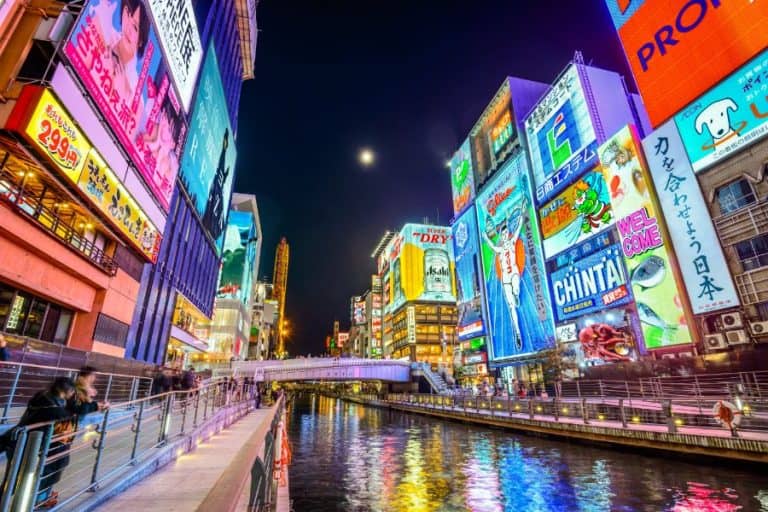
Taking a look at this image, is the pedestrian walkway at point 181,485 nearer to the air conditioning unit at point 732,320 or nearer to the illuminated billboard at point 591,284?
the air conditioning unit at point 732,320

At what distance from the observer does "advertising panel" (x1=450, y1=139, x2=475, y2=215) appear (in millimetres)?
69750

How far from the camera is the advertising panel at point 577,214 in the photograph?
36.6 meters

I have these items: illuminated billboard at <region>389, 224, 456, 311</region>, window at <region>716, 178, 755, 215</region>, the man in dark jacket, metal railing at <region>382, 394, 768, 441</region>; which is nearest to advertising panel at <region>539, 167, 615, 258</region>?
window at <region>716, 178, 755, 215</region>

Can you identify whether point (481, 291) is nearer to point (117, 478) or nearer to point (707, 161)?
point (707, 161)

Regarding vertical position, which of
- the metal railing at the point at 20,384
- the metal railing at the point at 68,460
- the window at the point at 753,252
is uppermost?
the window at the point at 753,252

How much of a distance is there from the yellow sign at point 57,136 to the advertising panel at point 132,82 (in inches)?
78.6

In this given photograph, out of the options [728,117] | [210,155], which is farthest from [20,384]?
[728,117]

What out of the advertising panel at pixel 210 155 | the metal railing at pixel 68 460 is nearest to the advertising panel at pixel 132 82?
the advertising panel at pixel 210 155

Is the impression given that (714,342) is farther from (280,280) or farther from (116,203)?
(280,280)

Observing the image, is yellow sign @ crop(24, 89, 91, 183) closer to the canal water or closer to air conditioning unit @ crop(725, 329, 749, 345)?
the canal water

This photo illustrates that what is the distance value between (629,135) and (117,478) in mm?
39694

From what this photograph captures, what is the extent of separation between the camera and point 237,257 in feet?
229

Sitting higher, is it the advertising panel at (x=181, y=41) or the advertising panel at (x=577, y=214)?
the advertising panel at (x=181, y=41)

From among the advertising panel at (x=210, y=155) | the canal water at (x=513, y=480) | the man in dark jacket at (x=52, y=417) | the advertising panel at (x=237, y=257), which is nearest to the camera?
the man in dark jacket at (x=52, y=417)
